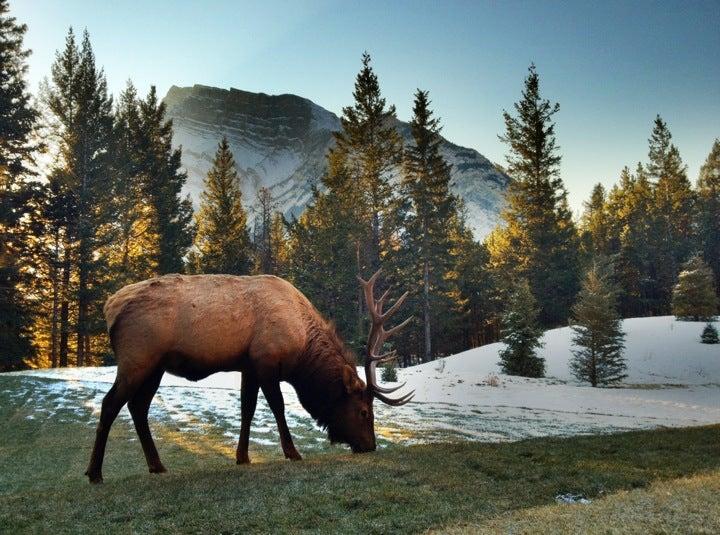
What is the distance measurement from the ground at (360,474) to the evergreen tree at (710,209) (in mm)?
47465

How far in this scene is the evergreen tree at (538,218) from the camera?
3688 centimetres

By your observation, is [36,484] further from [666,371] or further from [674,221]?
[674,221]

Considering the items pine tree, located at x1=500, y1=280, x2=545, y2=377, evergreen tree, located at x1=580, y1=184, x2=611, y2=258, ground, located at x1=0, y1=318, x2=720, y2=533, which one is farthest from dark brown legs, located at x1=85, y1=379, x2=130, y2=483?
evergreen tree, located at x1=580, y1=184, x2=611, y2=258

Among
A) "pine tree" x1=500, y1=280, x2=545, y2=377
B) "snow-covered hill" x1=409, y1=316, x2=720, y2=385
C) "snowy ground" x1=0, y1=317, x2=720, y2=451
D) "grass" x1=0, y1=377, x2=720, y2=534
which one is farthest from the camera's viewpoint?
"snow-covered hill" x1=409, y1=316, x2=720, y2=385

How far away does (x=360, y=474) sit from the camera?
4.93 m

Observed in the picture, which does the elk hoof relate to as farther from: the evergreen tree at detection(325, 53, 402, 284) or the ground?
the evergreen tree at detection(325, 53, 402, 284)

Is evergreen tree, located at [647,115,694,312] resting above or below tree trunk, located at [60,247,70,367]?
above

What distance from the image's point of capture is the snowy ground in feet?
35.2

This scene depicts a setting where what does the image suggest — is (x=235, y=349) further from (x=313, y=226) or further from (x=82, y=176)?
(x=313, y=226)

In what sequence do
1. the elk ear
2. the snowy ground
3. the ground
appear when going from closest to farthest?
1. the ground
2. the elk ear
3. the snowy ground

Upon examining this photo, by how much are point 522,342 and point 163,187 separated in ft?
87.7

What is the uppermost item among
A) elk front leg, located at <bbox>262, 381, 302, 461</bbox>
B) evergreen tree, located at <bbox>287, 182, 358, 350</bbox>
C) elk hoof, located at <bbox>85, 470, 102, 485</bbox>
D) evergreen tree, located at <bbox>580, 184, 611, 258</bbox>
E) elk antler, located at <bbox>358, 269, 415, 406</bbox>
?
evergreen tree, located at <bbox>580, 184, 611, 258</bbox>

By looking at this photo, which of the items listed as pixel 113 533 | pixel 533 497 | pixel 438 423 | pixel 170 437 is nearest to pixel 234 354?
pixel 113 533

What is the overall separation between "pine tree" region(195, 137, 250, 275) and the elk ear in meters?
31.7
